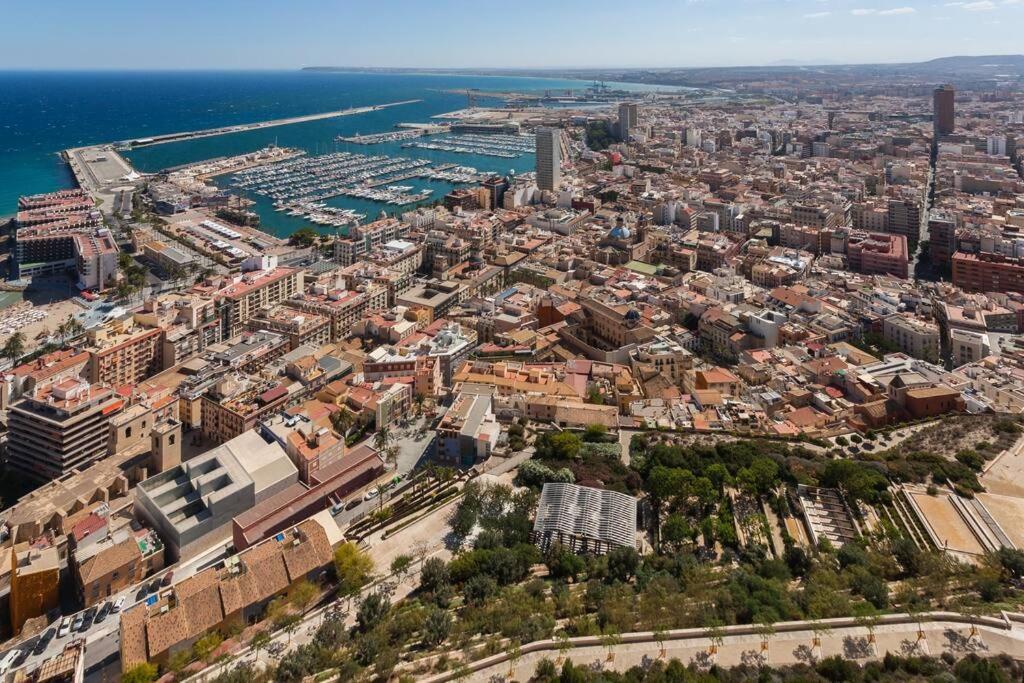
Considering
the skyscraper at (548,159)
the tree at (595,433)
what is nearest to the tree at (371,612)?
the tree at (595,433)

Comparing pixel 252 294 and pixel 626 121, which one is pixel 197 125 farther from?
pixel 252 294

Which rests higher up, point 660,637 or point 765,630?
point 765,630

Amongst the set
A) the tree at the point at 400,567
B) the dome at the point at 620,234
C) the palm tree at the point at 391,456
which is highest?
the dome at the point at 620,234

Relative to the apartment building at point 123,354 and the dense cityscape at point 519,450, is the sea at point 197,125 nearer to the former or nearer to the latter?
the dense cityscape at point 519,450

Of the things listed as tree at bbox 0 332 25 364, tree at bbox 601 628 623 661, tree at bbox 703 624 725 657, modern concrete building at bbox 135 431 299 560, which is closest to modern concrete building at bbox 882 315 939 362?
tree at bbox 703 624 725 657

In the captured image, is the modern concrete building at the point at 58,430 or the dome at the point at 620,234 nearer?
the modern concrete building at the point at 58,430

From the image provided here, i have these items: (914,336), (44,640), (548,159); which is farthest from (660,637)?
(548,159)

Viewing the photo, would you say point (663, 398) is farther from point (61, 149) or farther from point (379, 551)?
point (61, 149)
